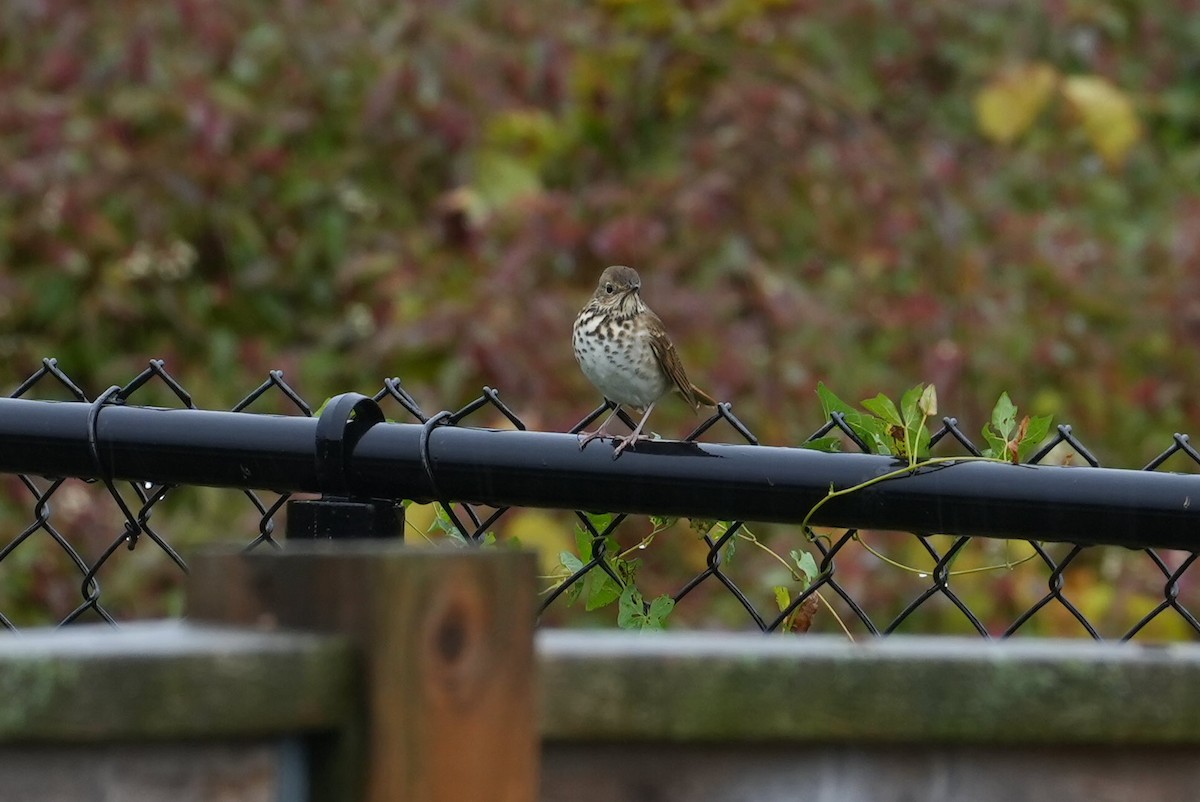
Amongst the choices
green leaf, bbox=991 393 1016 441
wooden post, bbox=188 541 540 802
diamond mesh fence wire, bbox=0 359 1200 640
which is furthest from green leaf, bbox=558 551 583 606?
diamond mesh fence wire, bbox=0 359 1200 640

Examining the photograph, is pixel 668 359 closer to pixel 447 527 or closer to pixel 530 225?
pixel 447 527

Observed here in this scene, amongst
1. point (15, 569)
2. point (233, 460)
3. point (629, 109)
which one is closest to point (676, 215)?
point (629, 109)

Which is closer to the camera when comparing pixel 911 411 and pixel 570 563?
pixel 911 411

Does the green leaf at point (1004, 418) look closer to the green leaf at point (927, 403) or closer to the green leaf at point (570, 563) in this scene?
the green leaf at point (927, 403)

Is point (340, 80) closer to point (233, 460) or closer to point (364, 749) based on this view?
point (233, 460)

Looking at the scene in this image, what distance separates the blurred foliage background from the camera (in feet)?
14.8

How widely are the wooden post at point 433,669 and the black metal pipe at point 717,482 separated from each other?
2.09 feet

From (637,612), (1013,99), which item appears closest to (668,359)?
(637,612)

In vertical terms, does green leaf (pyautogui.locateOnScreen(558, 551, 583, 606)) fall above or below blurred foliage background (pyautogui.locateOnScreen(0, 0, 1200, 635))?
below

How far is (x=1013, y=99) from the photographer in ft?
17.6

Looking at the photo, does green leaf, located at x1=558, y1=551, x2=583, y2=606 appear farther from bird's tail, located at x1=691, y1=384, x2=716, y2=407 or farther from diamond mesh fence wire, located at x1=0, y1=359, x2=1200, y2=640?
diamond mesh fence wire, located at x1=0, y1=359, x2=1200, y2=640

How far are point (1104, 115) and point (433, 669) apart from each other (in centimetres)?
469

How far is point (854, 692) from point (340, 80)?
4066 millimetres

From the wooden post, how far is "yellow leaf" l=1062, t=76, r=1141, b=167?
4.63 m
